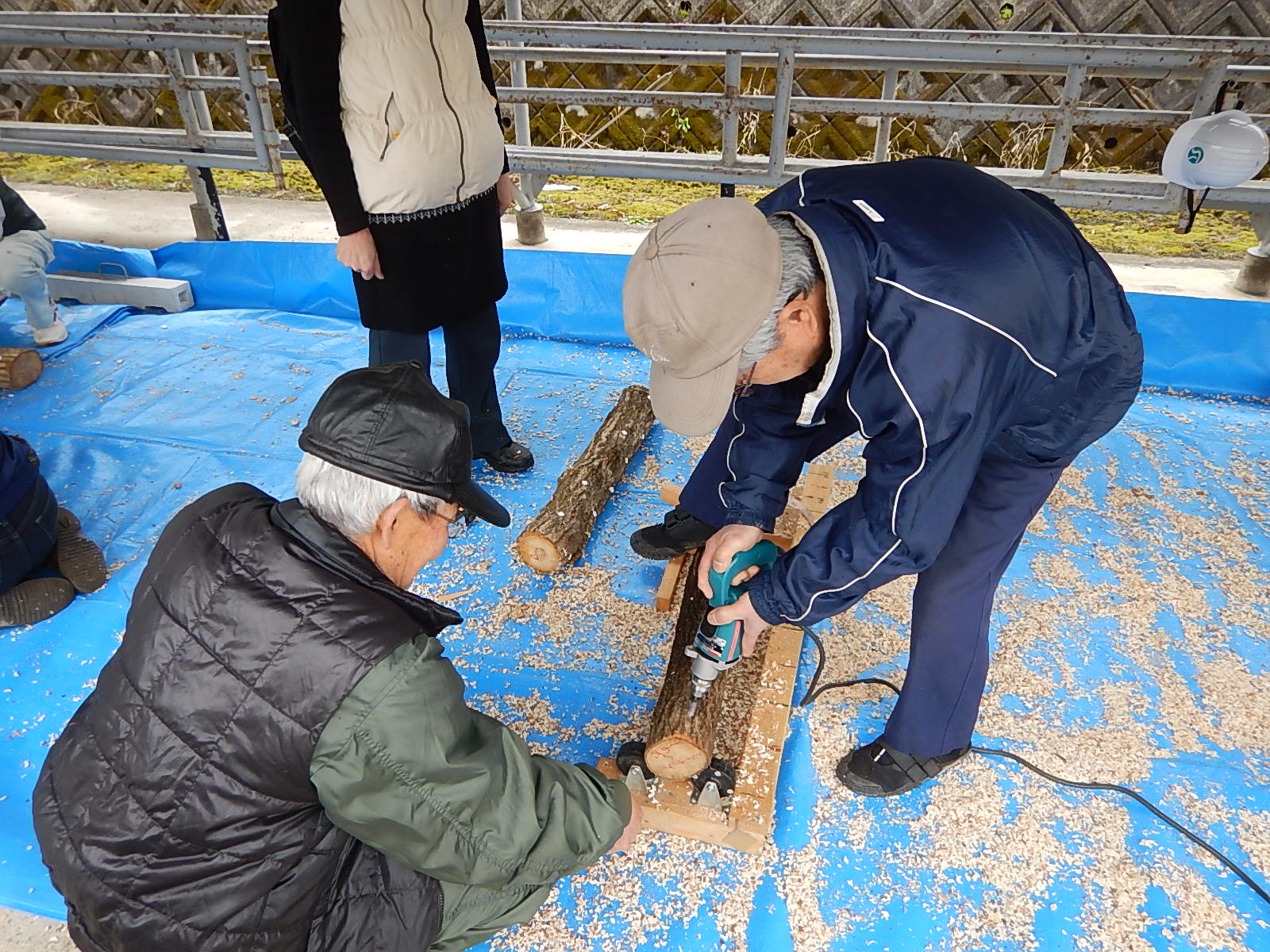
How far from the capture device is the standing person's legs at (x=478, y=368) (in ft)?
9.39

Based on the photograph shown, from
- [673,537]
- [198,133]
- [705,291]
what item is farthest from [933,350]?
[198,133]

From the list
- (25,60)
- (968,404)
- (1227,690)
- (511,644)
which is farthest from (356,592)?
(25,60)

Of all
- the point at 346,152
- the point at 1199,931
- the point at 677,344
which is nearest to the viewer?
the point at 677,344

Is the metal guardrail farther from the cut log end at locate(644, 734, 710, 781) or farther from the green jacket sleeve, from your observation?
the green jacket sleeve

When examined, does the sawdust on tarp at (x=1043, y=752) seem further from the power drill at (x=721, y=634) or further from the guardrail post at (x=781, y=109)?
the guardrail post at (x=781, y=109)

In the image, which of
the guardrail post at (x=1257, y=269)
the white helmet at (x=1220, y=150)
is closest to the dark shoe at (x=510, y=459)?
the white helmet at (x=1220, y=150)

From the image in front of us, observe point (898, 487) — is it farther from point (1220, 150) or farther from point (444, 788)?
point (1220, 150)

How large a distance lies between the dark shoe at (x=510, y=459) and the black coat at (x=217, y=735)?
6.31ft

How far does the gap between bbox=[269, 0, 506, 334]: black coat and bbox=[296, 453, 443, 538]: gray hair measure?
1.37 metres

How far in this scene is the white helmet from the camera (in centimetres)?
318

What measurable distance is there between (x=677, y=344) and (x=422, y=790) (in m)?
0.81

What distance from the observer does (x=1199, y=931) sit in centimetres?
173

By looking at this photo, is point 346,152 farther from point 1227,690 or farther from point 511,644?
point 1227,690

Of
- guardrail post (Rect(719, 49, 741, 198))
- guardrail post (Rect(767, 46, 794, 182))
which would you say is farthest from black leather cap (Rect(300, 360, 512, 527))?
guardrail post (Rect(767, 46, 794, 182))
